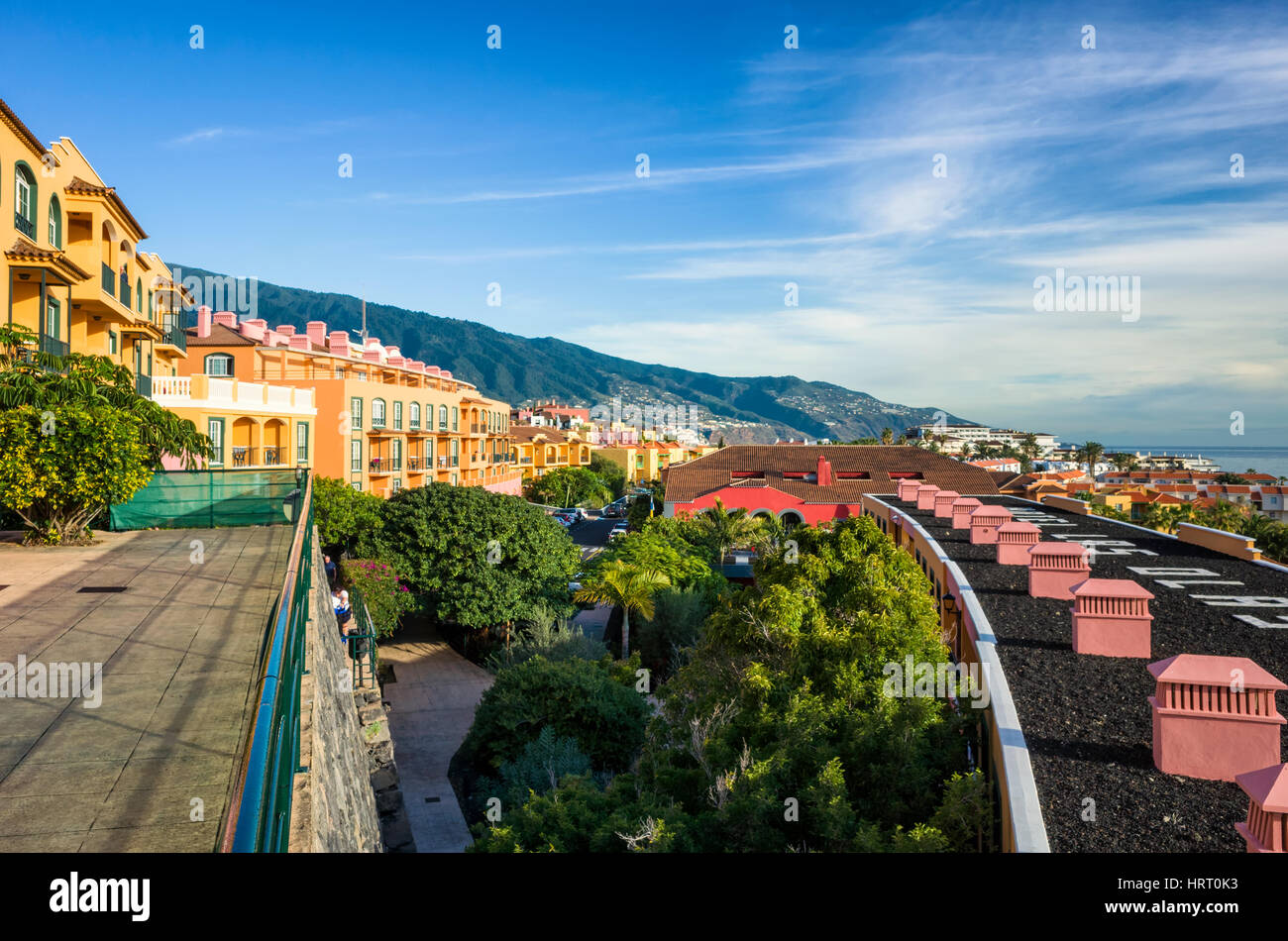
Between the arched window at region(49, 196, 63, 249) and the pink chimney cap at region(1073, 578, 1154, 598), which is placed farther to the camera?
the arched window at region(49, 196, 63, 249)

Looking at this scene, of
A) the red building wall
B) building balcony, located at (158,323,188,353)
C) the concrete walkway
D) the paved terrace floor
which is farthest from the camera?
the red building wall

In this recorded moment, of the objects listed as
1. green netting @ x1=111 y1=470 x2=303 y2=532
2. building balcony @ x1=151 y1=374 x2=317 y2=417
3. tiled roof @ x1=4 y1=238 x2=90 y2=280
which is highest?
tiled roof @ x1=4 y1=238 x2=90 y2=280

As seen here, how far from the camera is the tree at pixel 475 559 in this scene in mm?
31312

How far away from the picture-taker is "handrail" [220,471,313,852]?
3.55 metres

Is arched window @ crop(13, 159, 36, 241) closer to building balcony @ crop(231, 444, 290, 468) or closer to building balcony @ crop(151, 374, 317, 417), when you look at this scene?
building balcony @ crop(151, 374, 317, 417)

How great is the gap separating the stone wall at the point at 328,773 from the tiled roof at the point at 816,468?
126ft

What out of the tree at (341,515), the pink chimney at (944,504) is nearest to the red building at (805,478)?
the pink chimney at (944,504)

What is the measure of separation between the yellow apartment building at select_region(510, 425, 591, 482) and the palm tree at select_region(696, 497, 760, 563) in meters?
46.1

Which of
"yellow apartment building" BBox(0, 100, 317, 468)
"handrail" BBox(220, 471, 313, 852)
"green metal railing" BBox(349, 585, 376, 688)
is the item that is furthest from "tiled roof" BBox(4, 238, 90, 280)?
"handrail" BBox(220, 471, 313, 852)

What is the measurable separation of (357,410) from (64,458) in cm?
3272

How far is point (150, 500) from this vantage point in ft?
60.7

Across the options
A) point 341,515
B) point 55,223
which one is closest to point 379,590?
point 341,515

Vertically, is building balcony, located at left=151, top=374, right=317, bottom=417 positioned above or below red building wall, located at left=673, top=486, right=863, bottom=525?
above
